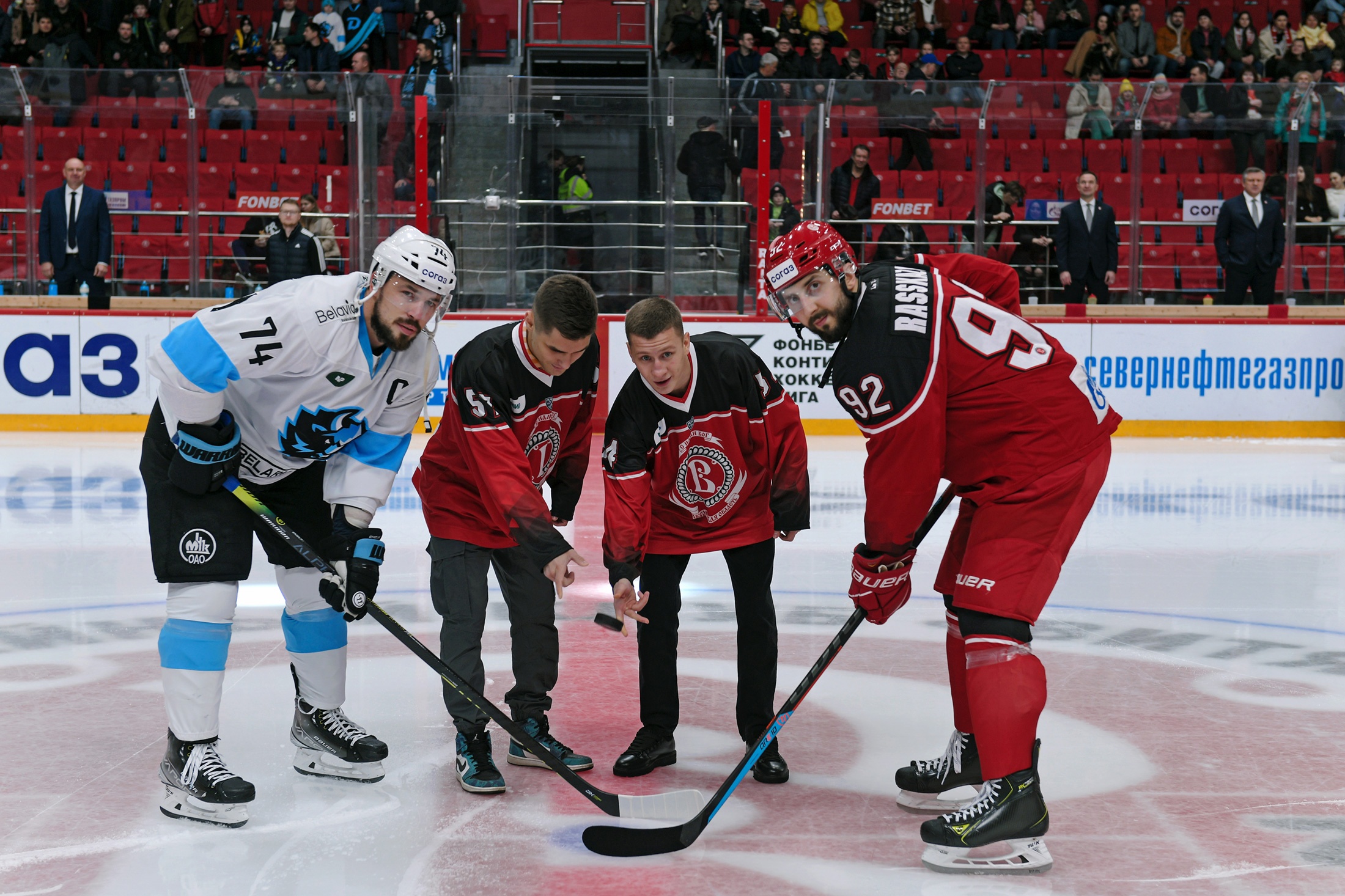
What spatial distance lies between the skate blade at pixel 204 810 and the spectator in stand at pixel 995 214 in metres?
8.53

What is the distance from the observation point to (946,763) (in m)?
3.12

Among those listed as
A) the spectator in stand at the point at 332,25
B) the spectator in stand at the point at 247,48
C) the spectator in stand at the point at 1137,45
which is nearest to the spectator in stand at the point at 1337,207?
the spectator in stand at the point at 1137,45

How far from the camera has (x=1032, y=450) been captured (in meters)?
2.78

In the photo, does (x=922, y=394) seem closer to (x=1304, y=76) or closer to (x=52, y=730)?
(x=52, y=730)

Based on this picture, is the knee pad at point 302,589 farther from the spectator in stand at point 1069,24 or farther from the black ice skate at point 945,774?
the spectator in stand at point 1069,24

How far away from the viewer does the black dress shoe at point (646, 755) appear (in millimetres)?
3219

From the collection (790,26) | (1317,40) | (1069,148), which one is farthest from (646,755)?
(1317,40)

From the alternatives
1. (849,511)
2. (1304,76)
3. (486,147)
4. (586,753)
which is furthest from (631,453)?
(1304,76)

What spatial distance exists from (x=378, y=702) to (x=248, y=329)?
129 centimetres

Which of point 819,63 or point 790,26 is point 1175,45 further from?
point 790,26

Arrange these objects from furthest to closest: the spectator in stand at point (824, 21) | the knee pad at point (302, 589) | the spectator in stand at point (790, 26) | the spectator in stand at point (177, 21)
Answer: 1. the spectator in stand at point (824, 21)
2. the spectator in stand at point (177, 21)
3. the spectator in stand at point (790, 26)
4. the knee pad at point (302, 589)

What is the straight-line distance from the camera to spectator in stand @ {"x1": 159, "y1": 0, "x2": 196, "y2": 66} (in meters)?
13.4

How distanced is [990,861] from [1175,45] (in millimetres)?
13402

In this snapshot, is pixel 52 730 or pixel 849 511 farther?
pixel 849 511
